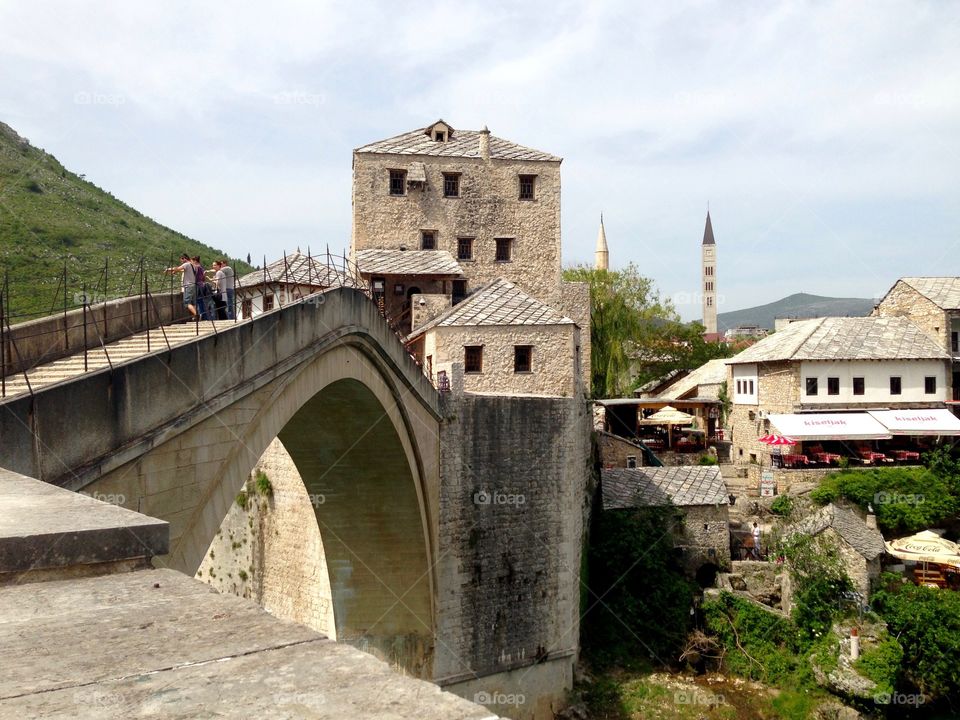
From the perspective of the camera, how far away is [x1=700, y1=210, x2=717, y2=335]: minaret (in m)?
110

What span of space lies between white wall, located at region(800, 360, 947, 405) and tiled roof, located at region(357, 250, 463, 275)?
16614 millimetres

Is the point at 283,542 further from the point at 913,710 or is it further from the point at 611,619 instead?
the point at 913,710

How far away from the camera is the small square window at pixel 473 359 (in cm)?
1934

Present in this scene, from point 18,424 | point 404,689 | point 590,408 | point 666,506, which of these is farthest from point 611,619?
point 404,689

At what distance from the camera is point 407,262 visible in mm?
23891

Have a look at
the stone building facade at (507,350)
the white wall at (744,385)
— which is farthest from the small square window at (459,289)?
the white wall at (744,385)

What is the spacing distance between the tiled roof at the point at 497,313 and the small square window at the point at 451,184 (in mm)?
5482

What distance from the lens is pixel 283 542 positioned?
63.0 feet

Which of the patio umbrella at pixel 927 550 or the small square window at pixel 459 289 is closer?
the patio umbrella at pixel 927 550

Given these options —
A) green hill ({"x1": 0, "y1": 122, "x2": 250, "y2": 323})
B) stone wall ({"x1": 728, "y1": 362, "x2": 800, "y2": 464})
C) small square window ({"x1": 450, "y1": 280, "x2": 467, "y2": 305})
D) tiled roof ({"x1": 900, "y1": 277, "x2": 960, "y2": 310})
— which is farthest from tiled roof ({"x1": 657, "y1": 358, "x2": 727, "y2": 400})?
green hill ({"x1": 0, "y1": 122, "x2": 250, "y2": 323})

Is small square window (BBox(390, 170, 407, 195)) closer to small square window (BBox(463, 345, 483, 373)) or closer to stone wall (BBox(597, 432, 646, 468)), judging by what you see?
small square window (BBox(463, 345, 483, 373))

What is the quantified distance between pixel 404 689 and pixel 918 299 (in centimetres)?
3898

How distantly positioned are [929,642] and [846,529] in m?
3.54

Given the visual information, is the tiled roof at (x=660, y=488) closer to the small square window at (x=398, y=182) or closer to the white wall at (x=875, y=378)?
the white wall at (x=875, y=378)
